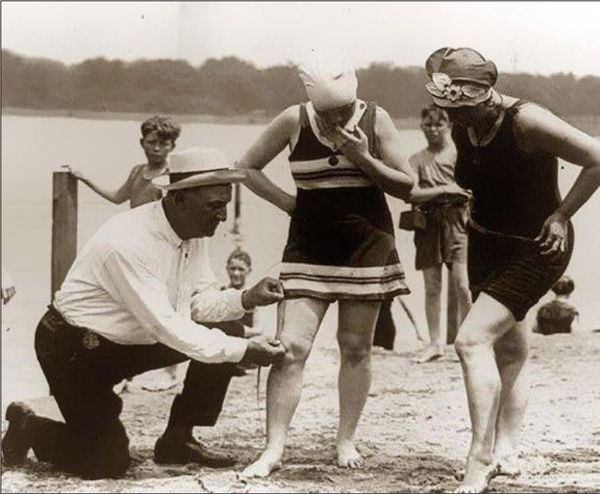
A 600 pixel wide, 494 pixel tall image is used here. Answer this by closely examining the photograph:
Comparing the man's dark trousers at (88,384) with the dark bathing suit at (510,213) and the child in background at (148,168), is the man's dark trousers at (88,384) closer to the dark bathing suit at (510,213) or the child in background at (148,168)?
the child in background at (148,168)

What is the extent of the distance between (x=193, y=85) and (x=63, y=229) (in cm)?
67

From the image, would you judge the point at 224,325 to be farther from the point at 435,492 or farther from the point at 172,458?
the point at 435,492

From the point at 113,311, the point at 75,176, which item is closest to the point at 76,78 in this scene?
the point at 75,176

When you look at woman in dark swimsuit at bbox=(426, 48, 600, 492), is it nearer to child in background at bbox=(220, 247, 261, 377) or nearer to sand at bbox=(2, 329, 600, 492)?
sand at bbox=(2, 329, 600, 492)

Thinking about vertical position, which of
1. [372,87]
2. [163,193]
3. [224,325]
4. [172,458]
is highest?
[372,87]

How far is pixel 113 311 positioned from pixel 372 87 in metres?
0.95

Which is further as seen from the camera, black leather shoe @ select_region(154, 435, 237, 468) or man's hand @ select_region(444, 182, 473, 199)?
man's hand @ select_region(444, 182, 473, 199)

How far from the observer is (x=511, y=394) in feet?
9.82

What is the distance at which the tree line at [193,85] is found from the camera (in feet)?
10.4

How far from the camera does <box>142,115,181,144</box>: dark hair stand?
3.24 m

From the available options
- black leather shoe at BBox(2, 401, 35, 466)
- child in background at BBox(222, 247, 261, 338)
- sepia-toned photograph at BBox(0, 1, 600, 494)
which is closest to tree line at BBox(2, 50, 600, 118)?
sepia-toned photograph at BBox(0, 1, 600, 494)

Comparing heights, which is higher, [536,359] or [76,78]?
[76,78]

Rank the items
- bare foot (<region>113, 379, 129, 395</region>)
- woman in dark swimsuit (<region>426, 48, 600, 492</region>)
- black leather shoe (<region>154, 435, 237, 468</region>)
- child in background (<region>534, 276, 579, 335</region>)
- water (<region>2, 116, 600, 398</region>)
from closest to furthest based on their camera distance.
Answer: woman in dark swimsuit (<region>426, 48, 600, 492</region>), black leather shoe (<region>154, 435, 237, 468</region>), water (<region>2, 116, 600, 398</region>), child in background (<region>534, 276, 579, 335</region>), bare foot (<region>113, 379, 129, 395</region>)

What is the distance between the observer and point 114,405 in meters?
3.03
